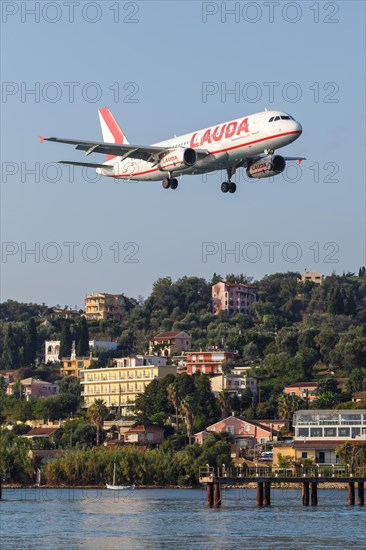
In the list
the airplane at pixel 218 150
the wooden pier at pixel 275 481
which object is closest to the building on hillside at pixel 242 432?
the wooden pier at pixel 275 481

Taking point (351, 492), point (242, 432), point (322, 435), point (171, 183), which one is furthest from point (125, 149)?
point (242, 432)

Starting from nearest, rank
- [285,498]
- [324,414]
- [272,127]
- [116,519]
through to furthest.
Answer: [272,127], [116,519], [285,498], [324,414]

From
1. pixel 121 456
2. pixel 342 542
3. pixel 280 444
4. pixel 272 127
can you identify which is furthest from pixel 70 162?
pixel 280 444

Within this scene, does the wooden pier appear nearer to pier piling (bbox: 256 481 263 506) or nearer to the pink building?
pier piling (bbox: 256 481 263 506)

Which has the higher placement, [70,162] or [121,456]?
[70,162]

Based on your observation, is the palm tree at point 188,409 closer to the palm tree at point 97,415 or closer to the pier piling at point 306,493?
the palm tree at point 97,415

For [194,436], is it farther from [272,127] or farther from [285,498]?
[272,127]

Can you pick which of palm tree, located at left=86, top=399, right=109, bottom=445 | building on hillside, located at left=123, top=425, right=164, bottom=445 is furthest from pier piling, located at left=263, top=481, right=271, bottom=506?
palm tree, located at left=86, top=399, right=109, bottom=445
